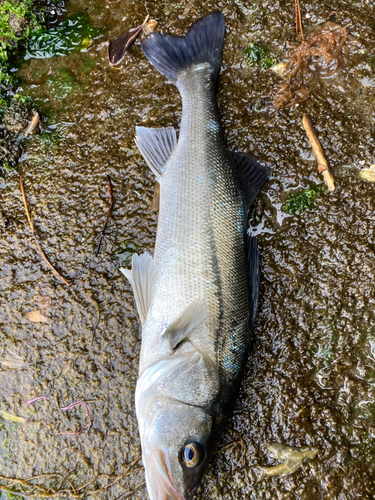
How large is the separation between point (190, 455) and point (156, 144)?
2.36 metres

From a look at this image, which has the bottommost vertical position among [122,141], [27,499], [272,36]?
[27,499]

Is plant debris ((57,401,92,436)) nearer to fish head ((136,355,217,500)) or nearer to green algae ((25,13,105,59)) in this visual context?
fish head ((136,355,217,500))

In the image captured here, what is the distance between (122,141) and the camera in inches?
138

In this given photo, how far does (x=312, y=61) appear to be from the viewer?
11.2ft

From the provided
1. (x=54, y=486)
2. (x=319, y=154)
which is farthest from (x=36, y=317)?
(x=319, y=154)

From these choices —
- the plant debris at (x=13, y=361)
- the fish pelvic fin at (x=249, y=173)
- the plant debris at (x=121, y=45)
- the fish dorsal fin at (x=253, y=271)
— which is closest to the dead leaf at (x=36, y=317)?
the plant debris at (x=13, y=361)

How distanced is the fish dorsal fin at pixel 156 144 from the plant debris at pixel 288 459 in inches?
94.2

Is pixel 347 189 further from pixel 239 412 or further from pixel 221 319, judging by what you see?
pixel 239 412

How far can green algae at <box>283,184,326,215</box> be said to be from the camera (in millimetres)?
3279

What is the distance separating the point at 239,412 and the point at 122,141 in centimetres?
256

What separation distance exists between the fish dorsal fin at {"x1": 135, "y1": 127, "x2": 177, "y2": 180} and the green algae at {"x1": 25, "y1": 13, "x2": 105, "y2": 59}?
1215 millimetres

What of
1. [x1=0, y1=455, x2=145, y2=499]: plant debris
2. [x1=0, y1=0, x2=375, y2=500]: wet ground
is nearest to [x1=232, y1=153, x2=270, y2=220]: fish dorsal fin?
[x1=0, y1=0, x2=375, y2=500]: wet ground

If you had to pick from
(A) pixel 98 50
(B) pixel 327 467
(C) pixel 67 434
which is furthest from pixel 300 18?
(C) pixel 67 434

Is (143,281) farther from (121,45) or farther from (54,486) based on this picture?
(121,45)
